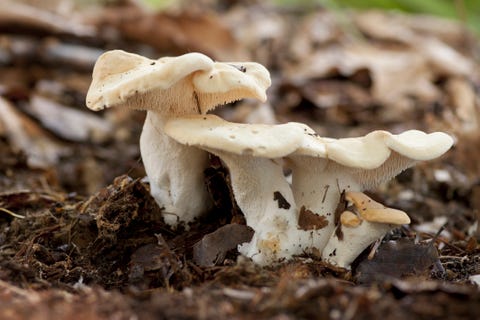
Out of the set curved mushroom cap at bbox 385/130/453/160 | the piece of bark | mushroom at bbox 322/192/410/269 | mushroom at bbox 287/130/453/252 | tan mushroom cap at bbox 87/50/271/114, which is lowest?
the piece of bark

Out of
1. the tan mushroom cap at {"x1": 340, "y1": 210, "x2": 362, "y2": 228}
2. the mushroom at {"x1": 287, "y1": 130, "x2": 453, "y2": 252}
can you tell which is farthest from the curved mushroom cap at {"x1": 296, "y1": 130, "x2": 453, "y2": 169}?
the tan mushroom cap at {"x1": 340, "y1": 210, "x2": 362, "y2": 228}

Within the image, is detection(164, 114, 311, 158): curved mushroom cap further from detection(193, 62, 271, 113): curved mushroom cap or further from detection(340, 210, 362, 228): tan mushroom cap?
detection(340, 210, 362, 228): tan mushroom cap

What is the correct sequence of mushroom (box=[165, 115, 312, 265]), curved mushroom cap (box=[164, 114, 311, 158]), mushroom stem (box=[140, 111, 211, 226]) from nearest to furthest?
1. curved mushroom cap (box=[164, 114, 311, 158])
2. mushroom (box=[165, 115, 312, 265])
3. mushroom stem (box=[140, 111, 211, 226])

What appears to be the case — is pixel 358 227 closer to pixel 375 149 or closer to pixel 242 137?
pixel 375 149

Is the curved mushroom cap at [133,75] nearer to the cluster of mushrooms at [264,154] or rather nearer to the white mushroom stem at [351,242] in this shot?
the cluster of mushrooms at [264,154]

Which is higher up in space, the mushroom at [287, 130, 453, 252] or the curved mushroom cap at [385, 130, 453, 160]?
the curved mushroom cap at [385, 130, 453, 160]

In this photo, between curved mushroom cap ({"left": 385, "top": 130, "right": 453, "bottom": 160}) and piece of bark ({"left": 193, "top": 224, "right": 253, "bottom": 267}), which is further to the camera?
piece of bark ({"left": 193, "top": 224, "right": 253, "bottom": 267})

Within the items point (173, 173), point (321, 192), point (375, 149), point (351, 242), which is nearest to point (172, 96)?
point (173, 173)

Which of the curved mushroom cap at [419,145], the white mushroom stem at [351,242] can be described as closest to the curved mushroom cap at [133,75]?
the curved mushroom cap at [419,145]
